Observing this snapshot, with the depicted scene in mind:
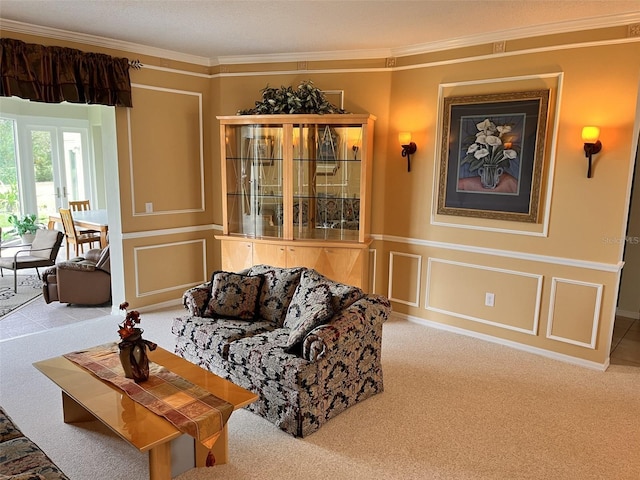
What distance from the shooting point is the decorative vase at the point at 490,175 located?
13.6 ft

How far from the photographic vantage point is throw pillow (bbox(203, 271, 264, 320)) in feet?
11.6

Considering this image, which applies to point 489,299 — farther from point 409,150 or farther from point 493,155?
point 409,150

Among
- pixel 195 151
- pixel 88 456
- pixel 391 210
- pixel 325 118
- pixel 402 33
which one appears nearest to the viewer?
pixel 88 456

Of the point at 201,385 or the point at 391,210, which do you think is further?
the point at 391,210

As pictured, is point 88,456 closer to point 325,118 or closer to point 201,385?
point 201,385

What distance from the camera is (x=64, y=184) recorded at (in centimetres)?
874

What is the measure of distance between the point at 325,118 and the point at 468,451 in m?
3.19

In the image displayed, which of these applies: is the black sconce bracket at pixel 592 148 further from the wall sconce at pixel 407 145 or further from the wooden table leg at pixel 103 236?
the wooden table leg at pixel 103 236

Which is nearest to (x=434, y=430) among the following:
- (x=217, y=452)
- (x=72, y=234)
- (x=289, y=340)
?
(x=289, y=340)

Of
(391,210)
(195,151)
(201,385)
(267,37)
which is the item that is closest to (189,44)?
(267,37)

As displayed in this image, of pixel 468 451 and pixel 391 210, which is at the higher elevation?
pixel 391 210

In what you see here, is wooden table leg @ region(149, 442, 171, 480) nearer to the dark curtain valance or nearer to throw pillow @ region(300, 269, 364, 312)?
throw pillow @ region(300, 269, 364, 312)

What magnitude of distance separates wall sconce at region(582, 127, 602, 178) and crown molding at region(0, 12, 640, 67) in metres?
0.79

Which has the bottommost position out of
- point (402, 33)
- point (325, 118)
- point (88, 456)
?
point (88, 456)
